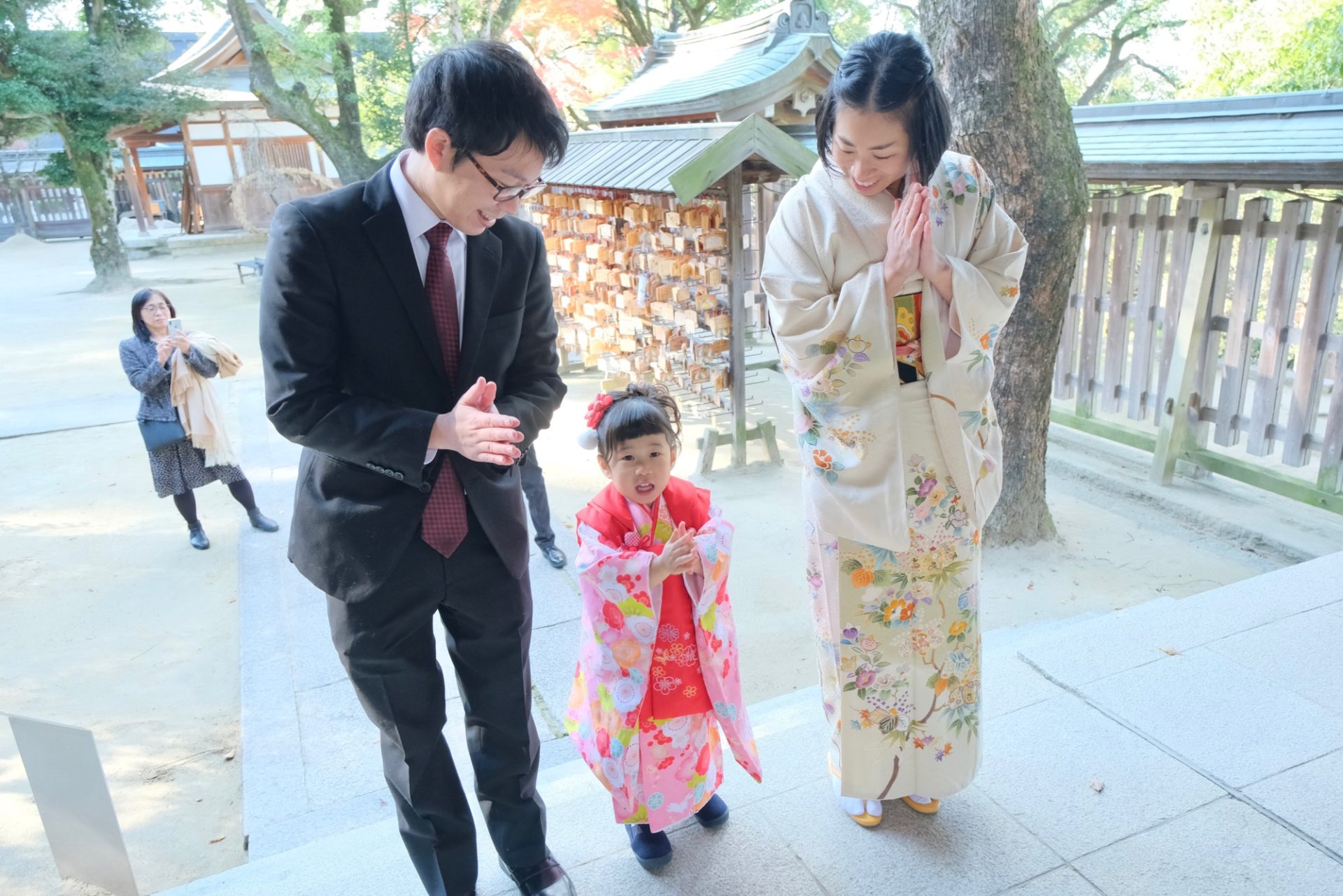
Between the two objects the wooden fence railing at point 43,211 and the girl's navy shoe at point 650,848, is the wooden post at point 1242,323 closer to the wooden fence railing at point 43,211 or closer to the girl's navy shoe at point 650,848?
the girl's navy shoe at point 650,848

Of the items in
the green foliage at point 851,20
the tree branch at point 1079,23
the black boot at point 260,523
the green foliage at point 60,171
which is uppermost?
the green foliage at point 851,20

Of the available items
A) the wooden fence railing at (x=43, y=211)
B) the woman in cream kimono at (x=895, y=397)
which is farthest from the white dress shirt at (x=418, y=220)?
the wooden fence railing at (x=43, y=211)

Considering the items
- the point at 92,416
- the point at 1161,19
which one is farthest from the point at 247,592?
the point at 1161,19

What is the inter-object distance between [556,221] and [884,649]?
25.2 ft

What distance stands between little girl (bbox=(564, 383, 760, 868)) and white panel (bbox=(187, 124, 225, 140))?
2330 centimetres

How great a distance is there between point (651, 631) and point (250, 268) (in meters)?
19.2

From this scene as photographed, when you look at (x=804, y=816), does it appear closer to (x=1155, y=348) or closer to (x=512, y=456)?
(x=512, y=456)

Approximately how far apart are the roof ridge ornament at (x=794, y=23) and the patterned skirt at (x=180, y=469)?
6837mm

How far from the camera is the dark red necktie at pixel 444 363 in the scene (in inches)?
70.1

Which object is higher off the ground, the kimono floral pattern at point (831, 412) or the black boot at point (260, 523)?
the kimono floral pattern at point (831, 412)

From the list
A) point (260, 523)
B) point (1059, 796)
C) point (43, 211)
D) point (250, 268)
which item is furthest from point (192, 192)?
point (1059, 796)

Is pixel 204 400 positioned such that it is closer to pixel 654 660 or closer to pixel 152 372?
pixel 152 372

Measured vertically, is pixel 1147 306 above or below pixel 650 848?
above

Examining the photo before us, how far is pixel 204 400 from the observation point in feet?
17.5
